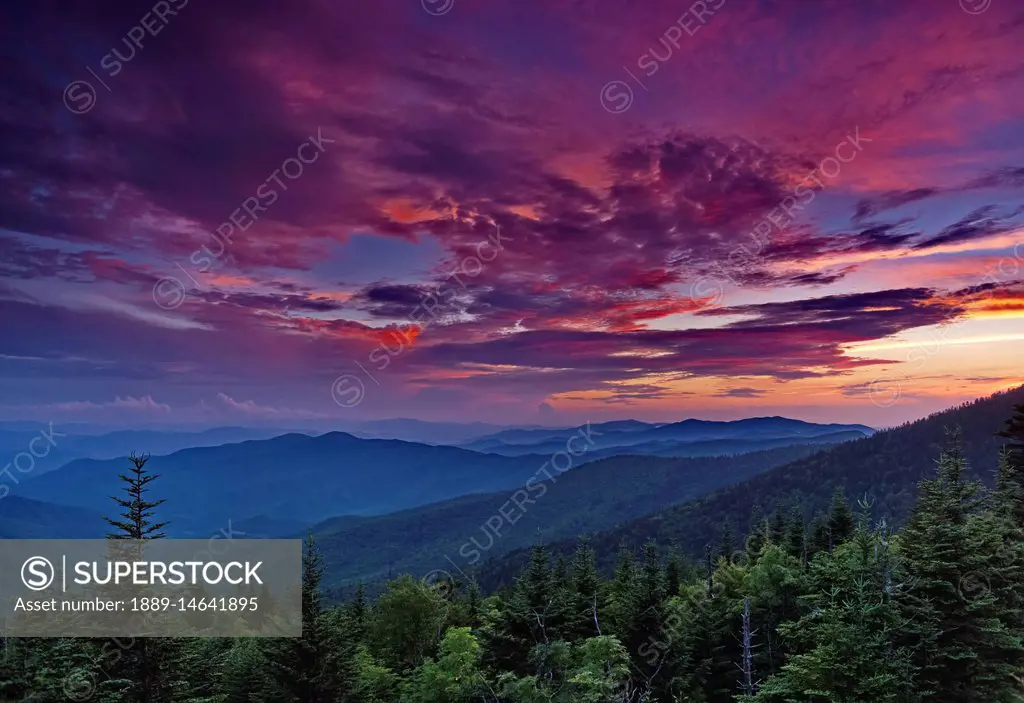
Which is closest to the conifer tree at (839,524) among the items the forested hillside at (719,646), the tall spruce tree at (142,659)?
the forested hillside at (719,646)

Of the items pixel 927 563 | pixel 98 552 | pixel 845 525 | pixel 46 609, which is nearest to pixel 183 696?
pixel 98 552

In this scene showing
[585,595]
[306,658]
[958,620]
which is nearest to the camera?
[958,620]

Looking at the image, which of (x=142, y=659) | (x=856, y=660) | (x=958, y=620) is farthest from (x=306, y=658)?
(x=958, y=620)

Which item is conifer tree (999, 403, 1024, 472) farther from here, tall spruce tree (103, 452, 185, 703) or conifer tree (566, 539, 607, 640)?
tall spruce tree (103, 452, 185, 703)

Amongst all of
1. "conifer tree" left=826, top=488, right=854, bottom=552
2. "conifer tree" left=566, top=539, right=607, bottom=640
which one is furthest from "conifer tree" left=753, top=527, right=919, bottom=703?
"conifer tree" left=826, top=488, right=854, bottom=552

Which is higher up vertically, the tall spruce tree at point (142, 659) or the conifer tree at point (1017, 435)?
the conifer tree at point (1017, 435)

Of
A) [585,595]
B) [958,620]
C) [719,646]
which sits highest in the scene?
[958,620]

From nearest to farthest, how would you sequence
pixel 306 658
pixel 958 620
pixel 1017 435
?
pixel 958 620 < pixel 306 658 < pixel 1017 435

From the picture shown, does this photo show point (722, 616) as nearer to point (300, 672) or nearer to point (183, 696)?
point (300, 672)

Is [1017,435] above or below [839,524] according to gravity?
above

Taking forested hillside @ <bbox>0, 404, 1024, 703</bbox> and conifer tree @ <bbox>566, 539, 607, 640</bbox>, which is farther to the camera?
conifer tree @ <bbox>566, 539, 607, 640</bbox>

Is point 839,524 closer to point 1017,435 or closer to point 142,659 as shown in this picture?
point 1017,435

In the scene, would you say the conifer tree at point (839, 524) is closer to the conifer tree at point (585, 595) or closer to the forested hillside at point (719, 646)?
the forested hillside at point (719, 646)

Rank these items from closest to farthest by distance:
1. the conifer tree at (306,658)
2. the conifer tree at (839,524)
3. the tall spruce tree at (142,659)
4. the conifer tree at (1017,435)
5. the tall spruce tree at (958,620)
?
the tall spruce tree at (142,659) → the tall spruce tree at (958,620) → the conifer tree at (306,658) → the conifer tree at (1017,435) → the conifer tree at (839,524)
